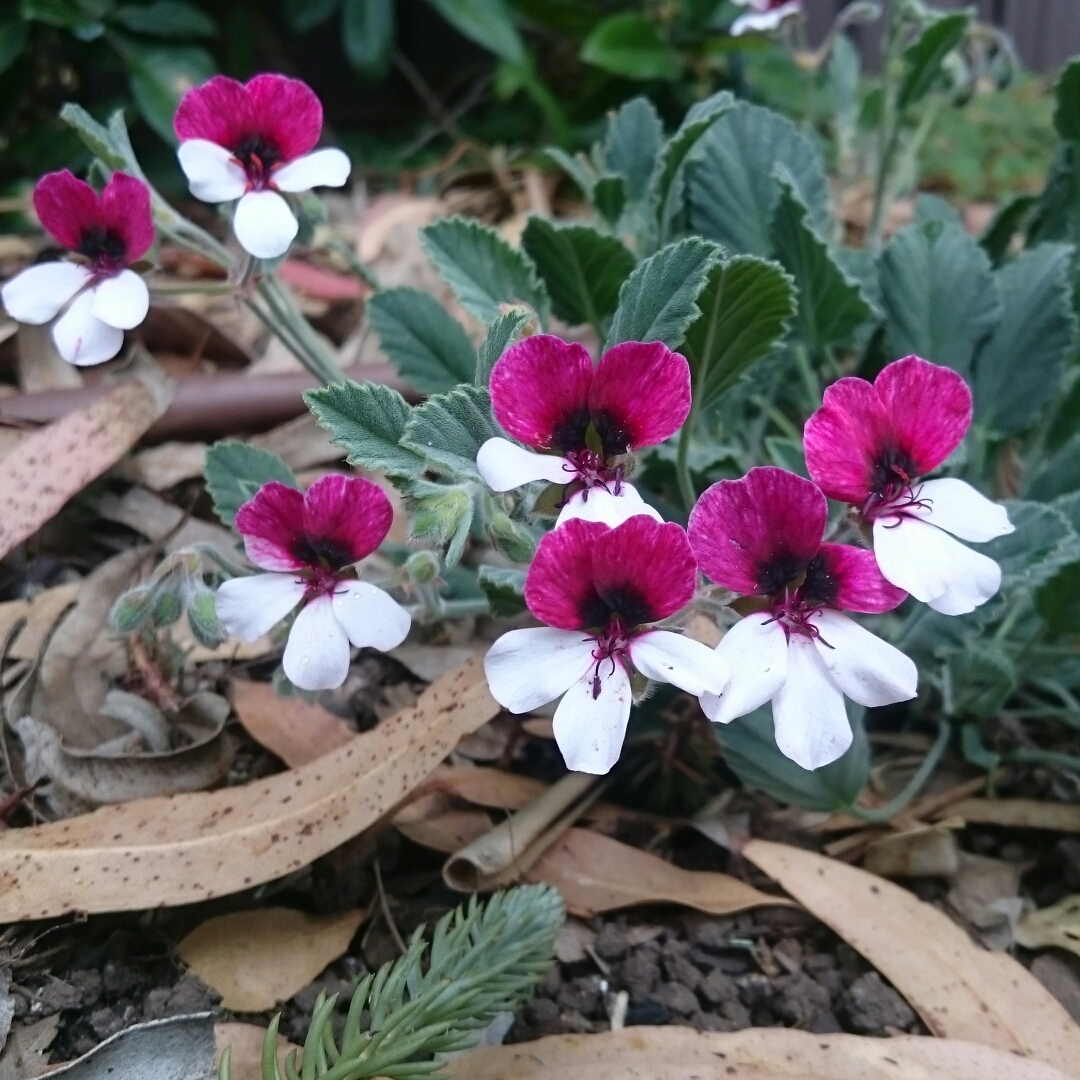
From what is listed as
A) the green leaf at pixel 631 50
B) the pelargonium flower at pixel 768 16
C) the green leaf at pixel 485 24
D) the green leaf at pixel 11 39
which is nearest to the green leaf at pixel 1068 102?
the pelargonium flower at pixel 768 16

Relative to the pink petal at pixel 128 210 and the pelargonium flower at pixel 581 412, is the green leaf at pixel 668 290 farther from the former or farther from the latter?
the pink petal at pixel 128 210

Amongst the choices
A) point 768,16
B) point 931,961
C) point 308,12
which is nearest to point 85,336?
point 931,961

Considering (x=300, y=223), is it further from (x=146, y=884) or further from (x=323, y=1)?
(x=323, y=1)

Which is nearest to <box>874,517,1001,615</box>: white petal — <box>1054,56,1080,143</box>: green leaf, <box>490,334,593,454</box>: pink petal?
<box>490,334,593,454</box>: pink petal

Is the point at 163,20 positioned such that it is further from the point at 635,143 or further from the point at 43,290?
the point at 43,290

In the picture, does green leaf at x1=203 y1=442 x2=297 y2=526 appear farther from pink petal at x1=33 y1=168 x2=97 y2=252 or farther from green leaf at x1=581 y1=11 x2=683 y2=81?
green leaf at x1=581 y1=11 x2=683 y2=81
